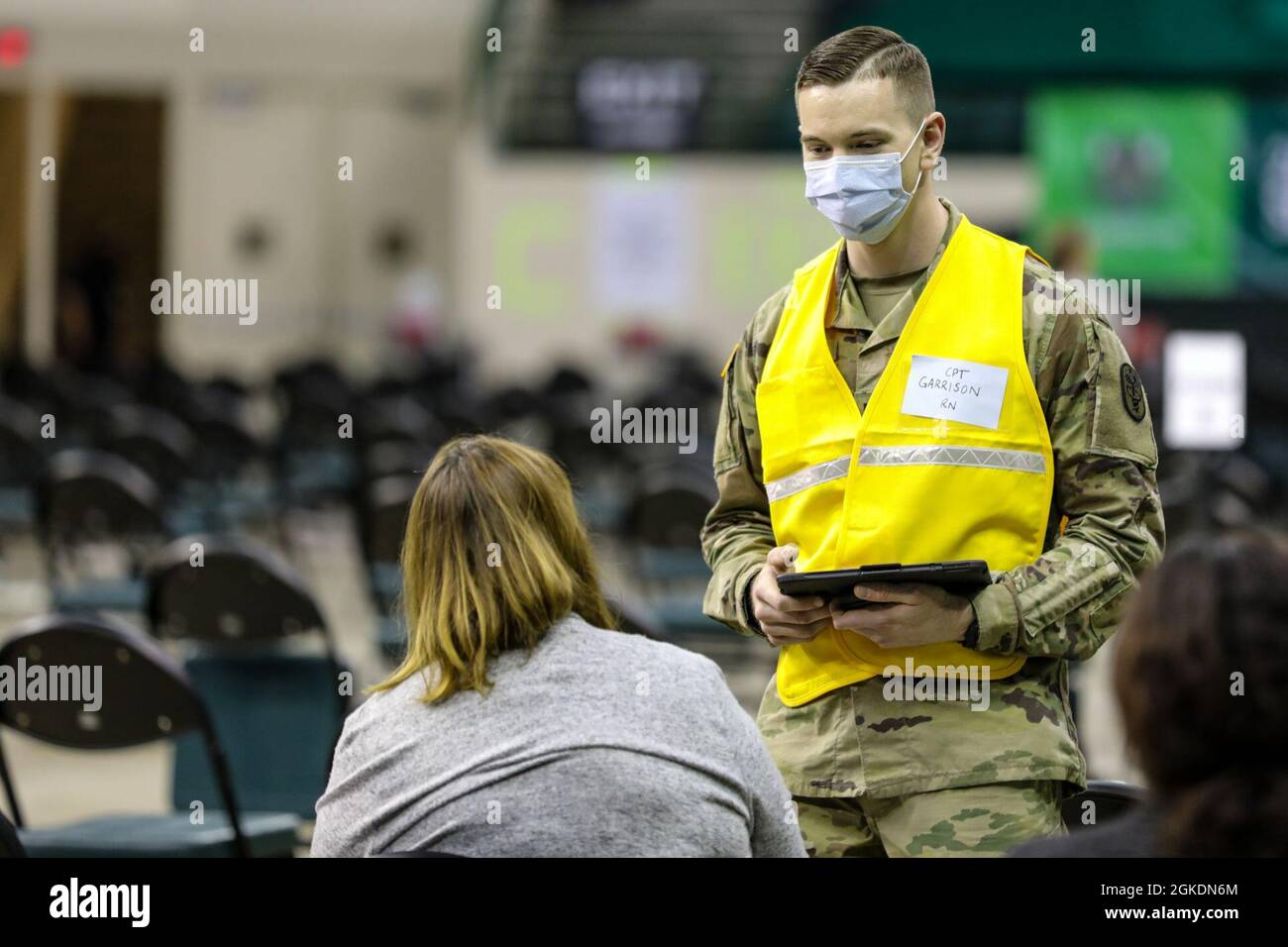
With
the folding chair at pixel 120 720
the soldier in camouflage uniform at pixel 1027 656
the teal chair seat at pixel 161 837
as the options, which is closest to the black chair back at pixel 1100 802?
the soldier in camouflage uniform at pixel 1027 656

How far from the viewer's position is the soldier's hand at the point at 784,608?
199cm

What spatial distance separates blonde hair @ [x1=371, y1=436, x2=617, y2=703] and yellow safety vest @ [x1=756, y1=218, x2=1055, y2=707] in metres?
0.29

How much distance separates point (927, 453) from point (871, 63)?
0.46 m

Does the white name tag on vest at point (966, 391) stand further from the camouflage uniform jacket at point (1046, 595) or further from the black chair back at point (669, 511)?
the black chair back at point (669, 511)

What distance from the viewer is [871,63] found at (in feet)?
6.49

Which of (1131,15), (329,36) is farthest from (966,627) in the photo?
(329,36)

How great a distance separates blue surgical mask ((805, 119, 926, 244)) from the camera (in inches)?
78.5

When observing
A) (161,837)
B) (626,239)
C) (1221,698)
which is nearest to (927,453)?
(1221,698)

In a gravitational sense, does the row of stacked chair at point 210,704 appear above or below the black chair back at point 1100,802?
below

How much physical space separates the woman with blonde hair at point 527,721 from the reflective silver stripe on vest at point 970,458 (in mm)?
358

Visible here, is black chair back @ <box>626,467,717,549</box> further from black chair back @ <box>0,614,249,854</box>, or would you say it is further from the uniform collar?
the uniform collar

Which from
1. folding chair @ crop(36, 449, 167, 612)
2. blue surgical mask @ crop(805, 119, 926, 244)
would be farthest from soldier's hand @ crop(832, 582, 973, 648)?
folding chair @ crop(36, 449, 167, 612)

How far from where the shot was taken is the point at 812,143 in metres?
2.06

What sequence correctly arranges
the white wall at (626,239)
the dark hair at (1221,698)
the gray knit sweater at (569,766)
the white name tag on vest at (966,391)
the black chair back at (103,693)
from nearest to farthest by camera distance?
the dark hair at (1221,698) → the gray knit sweater at (569,766) → the white name tag on vest at (966,391) → the black chair back at (103,693) → the white wall at (626,239)
